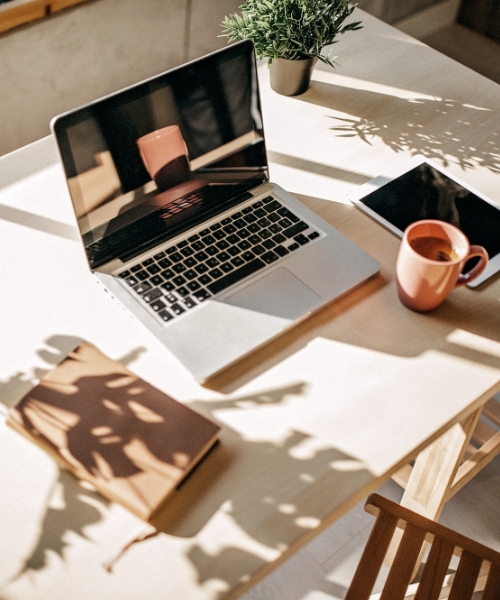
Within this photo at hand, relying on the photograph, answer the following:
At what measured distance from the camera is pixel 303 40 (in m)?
1.09

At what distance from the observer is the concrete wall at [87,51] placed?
144cm

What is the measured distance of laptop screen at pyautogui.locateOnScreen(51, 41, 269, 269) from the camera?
0.81 metres

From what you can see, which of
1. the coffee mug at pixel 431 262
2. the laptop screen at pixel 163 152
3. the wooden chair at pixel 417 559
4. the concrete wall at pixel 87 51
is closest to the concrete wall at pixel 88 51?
the concrete wall at pixel 87 51

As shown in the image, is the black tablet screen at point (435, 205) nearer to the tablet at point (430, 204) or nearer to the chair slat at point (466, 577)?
the tablet at point (430, 204)

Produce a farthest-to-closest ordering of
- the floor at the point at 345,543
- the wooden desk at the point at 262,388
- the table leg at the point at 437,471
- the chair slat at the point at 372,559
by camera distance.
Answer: the floor at the point at 345,543 → the table leg at the point at 437,471 → the chair slat at the point at 372,559 → the wooden desk at the point at 262,388

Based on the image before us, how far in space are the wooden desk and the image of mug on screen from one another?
0.18 meters

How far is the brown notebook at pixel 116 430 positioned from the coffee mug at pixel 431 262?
1.15 feet

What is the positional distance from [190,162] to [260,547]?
562mm

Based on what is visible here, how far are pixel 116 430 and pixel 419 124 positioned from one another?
0.84 m

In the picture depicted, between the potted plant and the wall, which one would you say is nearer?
the potted plant

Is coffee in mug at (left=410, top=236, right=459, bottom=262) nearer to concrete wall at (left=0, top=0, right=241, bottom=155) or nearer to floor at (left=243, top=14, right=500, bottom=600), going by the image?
floor at (left=243, top=14, right=500, bottom=600)

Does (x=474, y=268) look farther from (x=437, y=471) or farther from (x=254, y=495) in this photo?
(x=437, y=471)

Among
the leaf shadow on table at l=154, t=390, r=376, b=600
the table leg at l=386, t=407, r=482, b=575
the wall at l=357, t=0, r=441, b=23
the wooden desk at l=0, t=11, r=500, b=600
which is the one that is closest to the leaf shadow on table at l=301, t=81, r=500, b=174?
the wooden desk at l=0, t=11, r=500, b=600

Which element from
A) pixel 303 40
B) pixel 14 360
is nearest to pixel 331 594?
pixel 14 360
